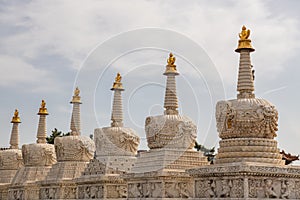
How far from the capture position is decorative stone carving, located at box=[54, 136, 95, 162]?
39.4 meters

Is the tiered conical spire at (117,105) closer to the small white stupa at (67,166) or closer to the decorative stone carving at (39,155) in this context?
the small white stupa at (67,166)

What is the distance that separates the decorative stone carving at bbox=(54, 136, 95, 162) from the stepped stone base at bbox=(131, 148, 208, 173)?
910cm

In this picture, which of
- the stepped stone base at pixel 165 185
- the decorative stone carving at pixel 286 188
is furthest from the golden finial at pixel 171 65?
the decorative stone carving at pixel 286 188

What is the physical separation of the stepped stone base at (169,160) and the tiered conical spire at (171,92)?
2.30 metres

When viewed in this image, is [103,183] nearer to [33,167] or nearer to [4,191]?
[33,167]

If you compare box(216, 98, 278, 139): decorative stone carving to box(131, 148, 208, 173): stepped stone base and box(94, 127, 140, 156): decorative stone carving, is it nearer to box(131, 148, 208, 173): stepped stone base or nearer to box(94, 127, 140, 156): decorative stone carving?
box(131, 148, 208, 173): stepped stone base

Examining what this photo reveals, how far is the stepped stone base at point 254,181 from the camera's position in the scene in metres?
24.0

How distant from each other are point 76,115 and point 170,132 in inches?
517

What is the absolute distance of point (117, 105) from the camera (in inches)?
1457

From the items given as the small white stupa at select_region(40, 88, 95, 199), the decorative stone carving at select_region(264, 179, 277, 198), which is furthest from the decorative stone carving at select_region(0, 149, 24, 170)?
the decorative stone carving at select_region(264, 179, 277, 198)

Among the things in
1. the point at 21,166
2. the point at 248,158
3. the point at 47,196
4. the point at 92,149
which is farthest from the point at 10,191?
the point at 248,158

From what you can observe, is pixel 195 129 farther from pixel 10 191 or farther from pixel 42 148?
pixel 10 191

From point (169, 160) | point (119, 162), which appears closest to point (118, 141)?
point (119, 162)

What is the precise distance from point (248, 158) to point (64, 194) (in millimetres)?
17080
